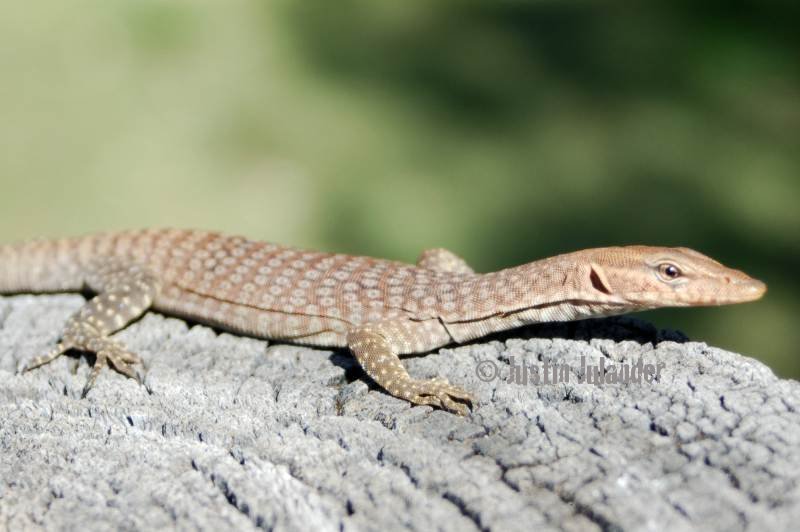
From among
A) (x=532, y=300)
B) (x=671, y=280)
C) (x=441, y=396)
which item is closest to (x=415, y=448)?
(x=441, y=396)

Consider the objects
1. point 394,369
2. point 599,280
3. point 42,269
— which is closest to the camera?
point 394,369

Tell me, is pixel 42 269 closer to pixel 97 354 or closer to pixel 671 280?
pixel 97 354

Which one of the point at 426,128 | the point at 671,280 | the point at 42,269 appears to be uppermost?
the point at 671,280

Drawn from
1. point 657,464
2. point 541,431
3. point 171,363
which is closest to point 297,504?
point 541,431

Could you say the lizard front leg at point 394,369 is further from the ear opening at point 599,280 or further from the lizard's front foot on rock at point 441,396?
the ear opening at point 599,280

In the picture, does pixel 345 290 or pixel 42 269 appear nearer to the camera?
pixel 345 290

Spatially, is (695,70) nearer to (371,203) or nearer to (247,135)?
(371,203)
